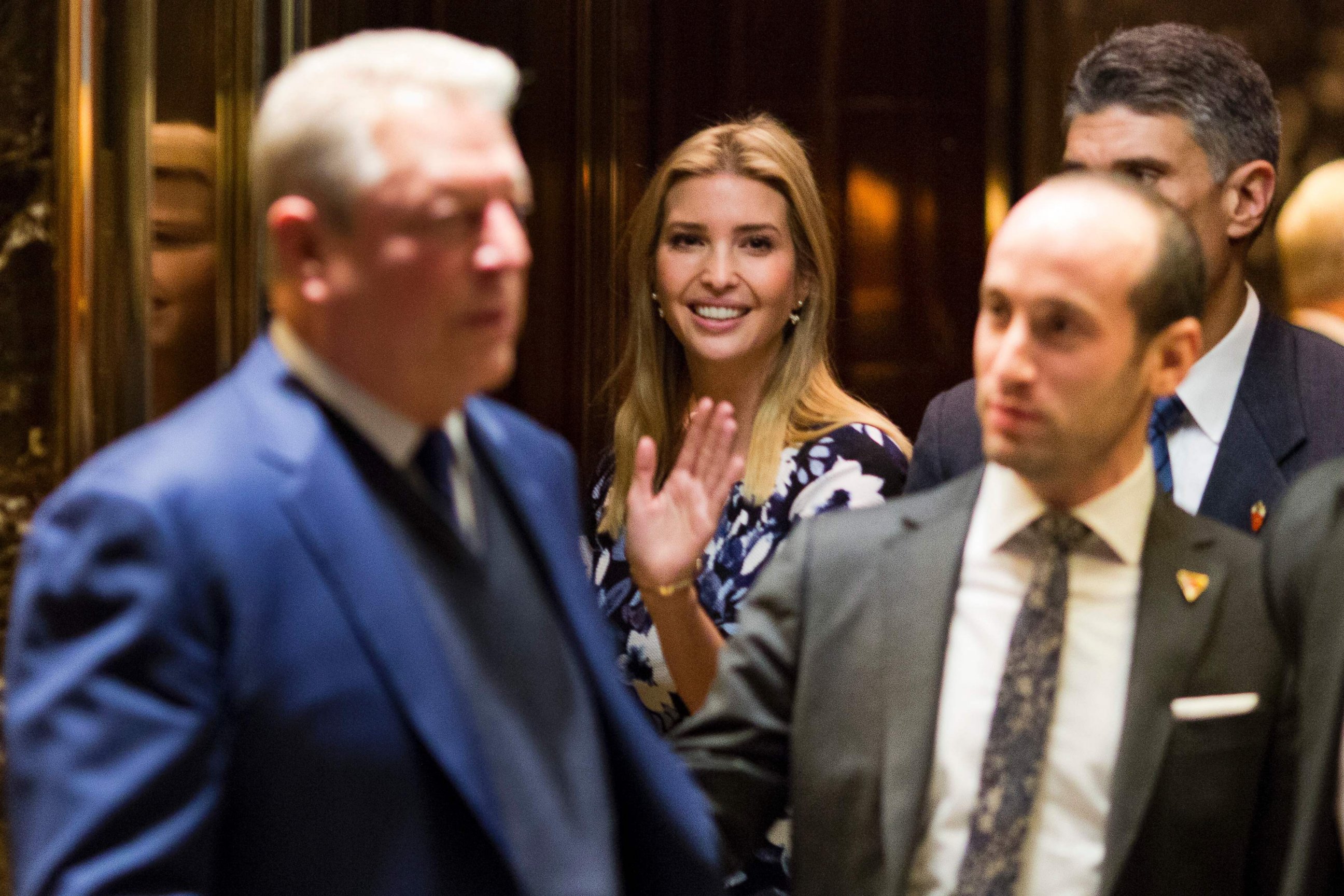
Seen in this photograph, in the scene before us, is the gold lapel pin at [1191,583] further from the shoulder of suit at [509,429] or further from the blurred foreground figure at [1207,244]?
the shoulder of suit at [509,429]

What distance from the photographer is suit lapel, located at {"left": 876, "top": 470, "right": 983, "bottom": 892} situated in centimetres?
192

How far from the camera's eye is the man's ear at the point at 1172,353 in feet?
6.65

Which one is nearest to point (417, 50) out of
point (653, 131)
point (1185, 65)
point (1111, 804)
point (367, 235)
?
point (367, 235)

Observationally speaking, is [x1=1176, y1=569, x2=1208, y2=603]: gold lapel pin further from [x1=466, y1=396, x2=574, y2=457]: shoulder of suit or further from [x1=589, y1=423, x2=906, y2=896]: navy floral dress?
[x1=589, y1=423, x2=906, y2=896]: navy floral dress

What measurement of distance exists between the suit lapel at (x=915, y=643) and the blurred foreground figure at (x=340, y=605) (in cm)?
34

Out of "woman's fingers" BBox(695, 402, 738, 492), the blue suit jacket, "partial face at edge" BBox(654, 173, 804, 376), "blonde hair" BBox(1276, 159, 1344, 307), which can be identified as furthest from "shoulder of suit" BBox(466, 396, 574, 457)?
"blonde hair" BBox(1276, 159, 1344, 307)

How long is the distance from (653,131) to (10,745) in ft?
10.2

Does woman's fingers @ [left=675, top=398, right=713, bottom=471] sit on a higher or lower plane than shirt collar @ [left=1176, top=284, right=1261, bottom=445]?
lower

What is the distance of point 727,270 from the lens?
3223 millimetres

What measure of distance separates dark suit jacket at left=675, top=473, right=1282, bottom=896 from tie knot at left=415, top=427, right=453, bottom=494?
569 mm

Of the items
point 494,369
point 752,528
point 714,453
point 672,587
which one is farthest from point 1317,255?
point 494,369

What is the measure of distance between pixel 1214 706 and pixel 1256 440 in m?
0.77

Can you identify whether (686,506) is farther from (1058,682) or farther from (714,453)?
(1058,682)

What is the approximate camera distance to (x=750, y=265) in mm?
3244
